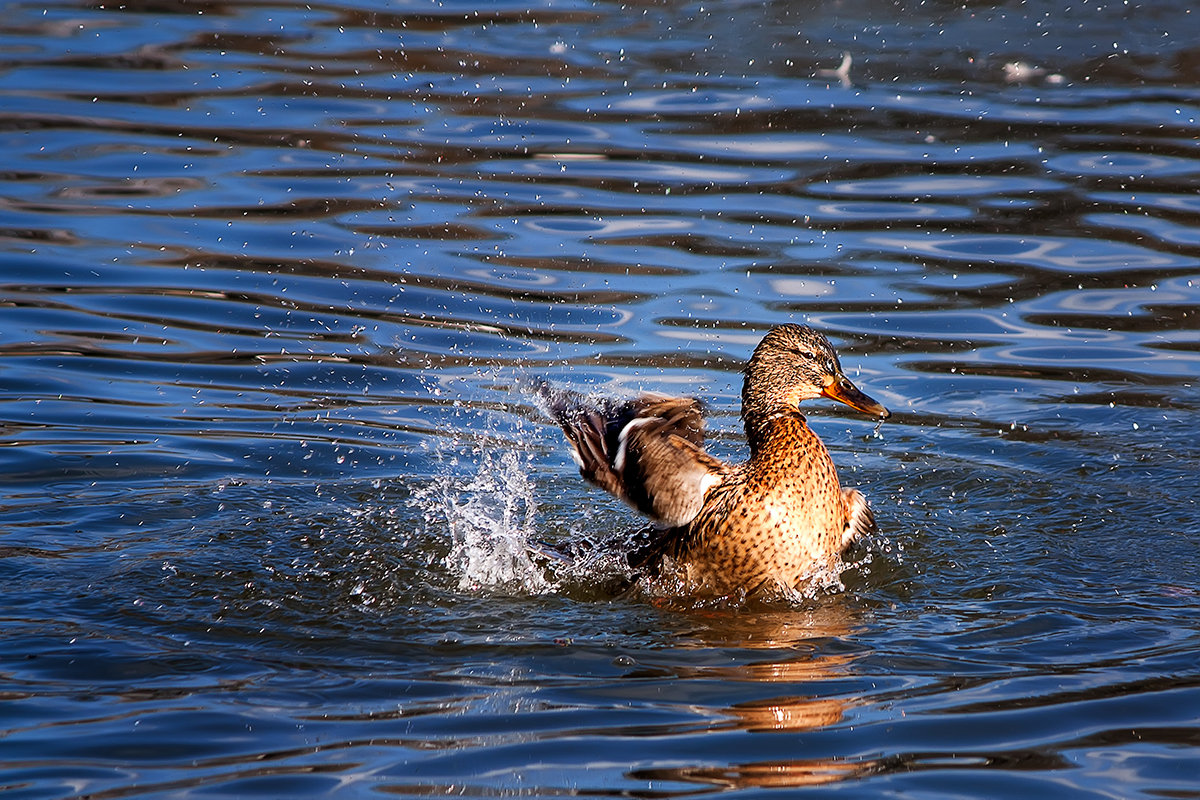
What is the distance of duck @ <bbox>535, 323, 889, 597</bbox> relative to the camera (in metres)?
6.13

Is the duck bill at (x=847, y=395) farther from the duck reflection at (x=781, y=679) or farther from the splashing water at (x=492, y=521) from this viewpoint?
the splashing water at (x=492, y=521)

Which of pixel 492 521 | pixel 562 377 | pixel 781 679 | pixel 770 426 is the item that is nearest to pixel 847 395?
pixel 770 426

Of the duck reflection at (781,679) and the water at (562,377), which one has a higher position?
the water at (562,377)

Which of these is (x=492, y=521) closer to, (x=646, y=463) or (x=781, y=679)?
(x=646, y=463)

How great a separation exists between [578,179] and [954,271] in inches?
119

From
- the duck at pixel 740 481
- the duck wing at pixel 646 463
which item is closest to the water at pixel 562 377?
the duck at pixel 740 481

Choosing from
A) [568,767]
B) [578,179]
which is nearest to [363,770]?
[568,767]

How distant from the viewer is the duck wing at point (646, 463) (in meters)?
6.21

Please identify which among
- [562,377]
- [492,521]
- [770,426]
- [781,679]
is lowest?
[781,679]

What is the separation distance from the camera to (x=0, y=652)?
5.24 metres

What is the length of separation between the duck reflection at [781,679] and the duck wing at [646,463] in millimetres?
501

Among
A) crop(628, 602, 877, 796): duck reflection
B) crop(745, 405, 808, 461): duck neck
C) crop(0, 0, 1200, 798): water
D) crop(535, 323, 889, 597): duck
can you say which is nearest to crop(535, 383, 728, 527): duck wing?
crop(535, 323, 889, 597): duck

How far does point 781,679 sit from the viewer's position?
203 inches

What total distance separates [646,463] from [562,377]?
2.45 m
